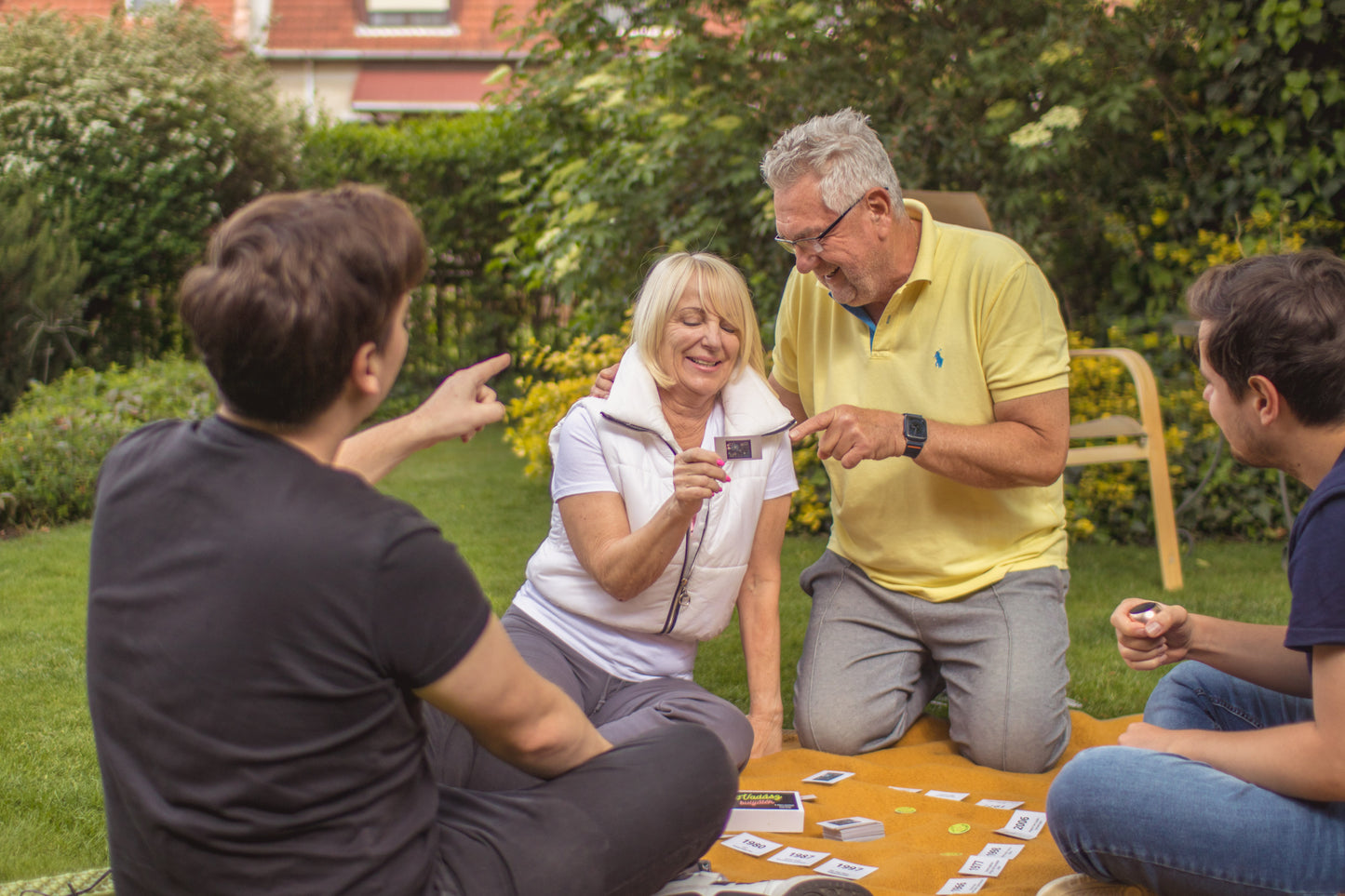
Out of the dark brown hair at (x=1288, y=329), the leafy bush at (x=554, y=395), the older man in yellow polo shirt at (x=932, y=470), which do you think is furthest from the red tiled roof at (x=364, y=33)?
the dark brown hair at (x=1288, y=329)

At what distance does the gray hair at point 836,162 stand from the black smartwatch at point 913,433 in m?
0.62

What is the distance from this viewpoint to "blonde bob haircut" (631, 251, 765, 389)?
2.88 metres

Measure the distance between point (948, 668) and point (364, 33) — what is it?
49.0 feet

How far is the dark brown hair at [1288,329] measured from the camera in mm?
1846

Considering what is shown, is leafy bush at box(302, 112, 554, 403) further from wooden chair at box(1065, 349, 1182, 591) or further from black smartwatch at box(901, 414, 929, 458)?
black smartwatch at box(901, 414, 929, 458)

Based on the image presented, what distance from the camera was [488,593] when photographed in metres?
4.87

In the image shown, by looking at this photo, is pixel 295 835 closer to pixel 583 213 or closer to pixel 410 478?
pixel 583 213

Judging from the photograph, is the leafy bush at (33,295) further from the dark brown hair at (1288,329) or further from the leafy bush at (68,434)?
Result: the dark brown hair at (1288,329)

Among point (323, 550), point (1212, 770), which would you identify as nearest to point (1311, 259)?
point (1212, 770)

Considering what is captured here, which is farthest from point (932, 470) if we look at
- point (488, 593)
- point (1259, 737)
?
point (488, 593)

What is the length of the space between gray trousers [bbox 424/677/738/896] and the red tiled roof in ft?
48.5

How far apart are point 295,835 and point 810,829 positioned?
57.4 inches

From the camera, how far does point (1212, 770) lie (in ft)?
6.55

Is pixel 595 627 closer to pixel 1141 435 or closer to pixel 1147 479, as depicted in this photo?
pixel 1141 435
